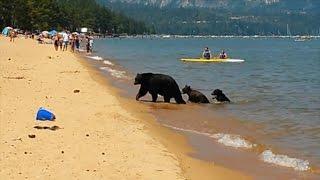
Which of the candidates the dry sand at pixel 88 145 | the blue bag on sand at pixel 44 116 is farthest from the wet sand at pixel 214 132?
the blue bag on sand at pixel 44 116

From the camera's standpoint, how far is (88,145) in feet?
38.2

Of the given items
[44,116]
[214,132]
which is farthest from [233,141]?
[44,116]

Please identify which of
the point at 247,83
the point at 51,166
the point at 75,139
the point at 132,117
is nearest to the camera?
the point at 51,166

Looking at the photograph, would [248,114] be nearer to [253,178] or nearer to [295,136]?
[295,136]

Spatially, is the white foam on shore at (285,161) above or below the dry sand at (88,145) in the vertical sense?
below

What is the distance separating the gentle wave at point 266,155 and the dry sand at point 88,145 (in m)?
1.10

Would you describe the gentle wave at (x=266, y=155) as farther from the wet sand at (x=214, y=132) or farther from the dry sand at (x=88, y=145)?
the dry sand at (x=88, y=145)

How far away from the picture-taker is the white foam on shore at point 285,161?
1154cm

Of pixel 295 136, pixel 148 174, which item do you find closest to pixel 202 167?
pixel 148 174

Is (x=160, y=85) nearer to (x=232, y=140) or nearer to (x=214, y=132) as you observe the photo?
(x=214, y=132)

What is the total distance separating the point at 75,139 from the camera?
12.1 metres

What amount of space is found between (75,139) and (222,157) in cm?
318

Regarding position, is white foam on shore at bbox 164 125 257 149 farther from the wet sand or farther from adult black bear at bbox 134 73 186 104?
adult black bear at bbox 134 73 186 104

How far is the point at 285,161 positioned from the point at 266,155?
0.79 meters
